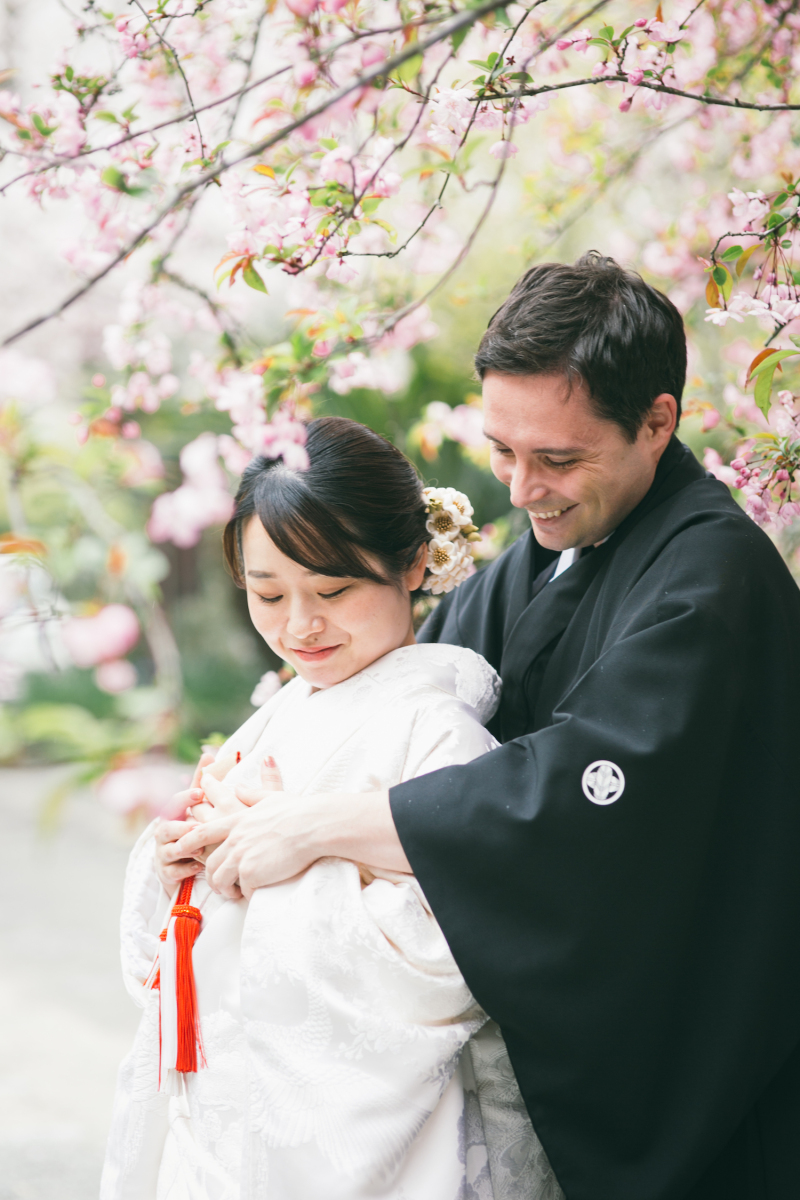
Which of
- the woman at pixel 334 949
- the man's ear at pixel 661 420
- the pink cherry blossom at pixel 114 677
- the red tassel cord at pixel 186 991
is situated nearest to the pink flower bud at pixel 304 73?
the woman at pixel 334 949

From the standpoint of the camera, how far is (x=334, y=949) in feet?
5.05

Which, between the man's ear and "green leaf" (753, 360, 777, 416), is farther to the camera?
the man's ear

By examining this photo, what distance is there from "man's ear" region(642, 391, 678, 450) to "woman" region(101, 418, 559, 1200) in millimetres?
401

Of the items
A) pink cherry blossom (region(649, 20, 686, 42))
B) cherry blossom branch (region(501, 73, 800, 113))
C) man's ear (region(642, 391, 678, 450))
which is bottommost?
man's ear (region(642, 391, 678, 450))

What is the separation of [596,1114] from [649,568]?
0.91 metres

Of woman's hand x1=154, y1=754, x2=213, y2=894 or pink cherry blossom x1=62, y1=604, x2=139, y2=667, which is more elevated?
pink cherry blossom x1=62, y1=604, x2=139, y2=667

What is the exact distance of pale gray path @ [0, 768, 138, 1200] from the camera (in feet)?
10.8

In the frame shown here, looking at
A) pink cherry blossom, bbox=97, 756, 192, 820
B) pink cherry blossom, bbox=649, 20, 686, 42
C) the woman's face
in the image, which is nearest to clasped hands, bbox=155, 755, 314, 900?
pink cherry blossom, bbox=97, 756, 192, 820

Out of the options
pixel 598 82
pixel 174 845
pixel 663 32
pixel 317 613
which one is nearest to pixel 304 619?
pixel 317 613

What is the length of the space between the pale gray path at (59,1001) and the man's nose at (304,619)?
46 centimetres

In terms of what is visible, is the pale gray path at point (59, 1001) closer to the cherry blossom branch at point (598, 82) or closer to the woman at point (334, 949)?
the woman at point (334, 949)

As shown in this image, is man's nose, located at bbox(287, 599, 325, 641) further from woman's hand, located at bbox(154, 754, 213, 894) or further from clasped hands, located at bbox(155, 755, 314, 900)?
woman's hand, located at bbox(154, 754, 213, 894)

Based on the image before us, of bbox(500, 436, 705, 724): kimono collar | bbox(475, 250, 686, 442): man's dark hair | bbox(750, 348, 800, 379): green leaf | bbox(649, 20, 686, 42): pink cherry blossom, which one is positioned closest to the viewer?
bbox(750, 348, 800, 379): green leaf

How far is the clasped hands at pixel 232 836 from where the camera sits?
1.62 meters
